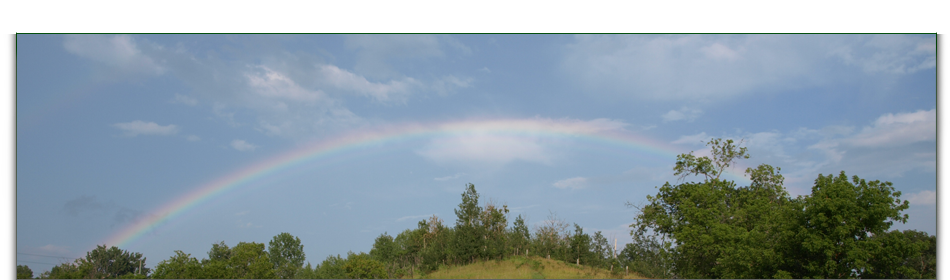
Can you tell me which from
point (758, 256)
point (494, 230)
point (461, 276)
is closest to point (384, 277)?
point (461, 276)

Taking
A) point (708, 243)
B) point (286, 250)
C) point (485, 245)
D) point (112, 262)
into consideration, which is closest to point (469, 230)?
point (485, 245)

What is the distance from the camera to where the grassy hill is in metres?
24.2

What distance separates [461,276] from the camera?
2484cm

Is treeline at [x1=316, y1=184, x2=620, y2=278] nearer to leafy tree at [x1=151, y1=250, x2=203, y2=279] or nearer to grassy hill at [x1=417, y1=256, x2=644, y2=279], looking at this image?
grassy hill at [x1=417, y1=256, x2=644, y2=279]

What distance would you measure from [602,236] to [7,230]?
103 ft

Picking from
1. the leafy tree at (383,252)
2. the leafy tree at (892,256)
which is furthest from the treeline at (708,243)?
the leafy tree at (383,252)

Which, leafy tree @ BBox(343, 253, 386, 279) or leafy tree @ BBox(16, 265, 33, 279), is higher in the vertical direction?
leafy tree @ BBox(16, 265, 33, 279)

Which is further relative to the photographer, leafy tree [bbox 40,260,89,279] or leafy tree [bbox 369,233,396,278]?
leafy tree [bbox 369,233,396,278]

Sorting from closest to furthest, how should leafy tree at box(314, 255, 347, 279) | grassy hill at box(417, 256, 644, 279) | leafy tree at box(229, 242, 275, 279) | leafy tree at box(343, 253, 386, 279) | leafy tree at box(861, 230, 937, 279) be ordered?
leafy tree at box(861, 230, 937, 279) → grassy hill at box(417, 256, 644, 279) → leafy tree at box(343, 253, 386, 279) → leafy tree at box(229, 242, 275, 279) → leafy tree at box(314, 255, 347, 279)

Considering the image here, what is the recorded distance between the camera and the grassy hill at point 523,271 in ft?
79.3

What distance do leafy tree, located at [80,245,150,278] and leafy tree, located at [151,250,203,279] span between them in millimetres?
3091

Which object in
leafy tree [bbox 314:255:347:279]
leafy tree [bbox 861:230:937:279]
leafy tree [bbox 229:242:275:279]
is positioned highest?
leafy tree [bbox 861:230:937:279]

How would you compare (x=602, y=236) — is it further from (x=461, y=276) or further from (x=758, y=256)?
(x=461, y=276)

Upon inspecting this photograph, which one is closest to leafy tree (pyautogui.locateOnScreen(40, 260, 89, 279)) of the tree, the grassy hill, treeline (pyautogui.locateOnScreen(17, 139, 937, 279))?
treeline (pyautogui.locateOnScreen(17, 139, 937, 279))
